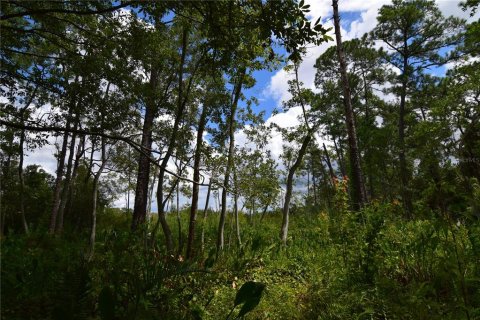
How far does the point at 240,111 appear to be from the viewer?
10.9 metres

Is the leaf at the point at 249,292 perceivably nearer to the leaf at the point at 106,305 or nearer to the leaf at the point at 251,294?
the leaf at the point at 251,294

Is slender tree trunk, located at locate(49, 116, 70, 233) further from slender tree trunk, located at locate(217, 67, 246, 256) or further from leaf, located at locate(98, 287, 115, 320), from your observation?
leaf, located at locate(98, 287, 115, 320)

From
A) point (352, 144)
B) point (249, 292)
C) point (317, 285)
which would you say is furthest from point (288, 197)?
point (249, 292)

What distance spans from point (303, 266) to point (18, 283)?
5.98m

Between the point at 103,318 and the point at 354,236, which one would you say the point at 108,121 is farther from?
the point at 354,236

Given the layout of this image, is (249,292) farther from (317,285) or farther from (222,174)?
(222,174)

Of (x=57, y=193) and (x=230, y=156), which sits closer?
(x=230, y=156)

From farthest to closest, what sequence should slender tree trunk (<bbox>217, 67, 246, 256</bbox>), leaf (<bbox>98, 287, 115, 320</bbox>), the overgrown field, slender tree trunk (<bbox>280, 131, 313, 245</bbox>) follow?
slender tree trunk (<bbox>280, 131, 313, 245</bbox>), slender tree trunk (<bbox>217, 67, 246, 256</bbox>), the overgrown field, leaf (<bbox>98, 287, 115, 320</bbox>)

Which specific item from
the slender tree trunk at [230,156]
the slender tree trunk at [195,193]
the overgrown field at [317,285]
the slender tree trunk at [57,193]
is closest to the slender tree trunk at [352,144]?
the slender tree trunk at [230,156]

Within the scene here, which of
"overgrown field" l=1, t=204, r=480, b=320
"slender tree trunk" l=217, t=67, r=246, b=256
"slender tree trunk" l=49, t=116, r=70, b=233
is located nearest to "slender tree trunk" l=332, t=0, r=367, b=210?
"slender tree trunk" l=217, t=67, r=246, b=256

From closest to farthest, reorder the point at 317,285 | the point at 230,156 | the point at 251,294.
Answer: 1. the point at 251,294
2. the point at 317,285
3. the point at 230,156

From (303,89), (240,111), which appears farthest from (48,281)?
(303,89)

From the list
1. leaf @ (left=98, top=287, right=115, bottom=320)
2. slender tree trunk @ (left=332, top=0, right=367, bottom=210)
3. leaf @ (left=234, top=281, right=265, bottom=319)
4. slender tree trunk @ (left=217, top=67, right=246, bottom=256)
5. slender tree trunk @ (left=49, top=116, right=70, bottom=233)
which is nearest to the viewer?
leaf @ (left=98, top=287, right=115, bottom=320)

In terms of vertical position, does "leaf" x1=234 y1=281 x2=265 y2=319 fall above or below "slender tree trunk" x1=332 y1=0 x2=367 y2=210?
below
